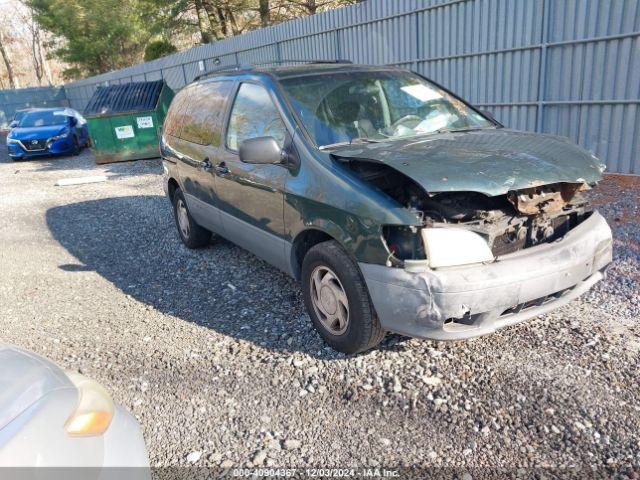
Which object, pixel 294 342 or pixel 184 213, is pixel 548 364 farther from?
pixel 184 213

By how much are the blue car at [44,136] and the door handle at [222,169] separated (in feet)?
43.4

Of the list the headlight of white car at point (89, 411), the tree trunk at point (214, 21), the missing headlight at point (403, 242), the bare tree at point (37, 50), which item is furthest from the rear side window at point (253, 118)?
the bare tree at point (37, 50)

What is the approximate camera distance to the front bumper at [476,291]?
A: 274 cm

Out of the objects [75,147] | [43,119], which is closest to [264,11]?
[43,119]

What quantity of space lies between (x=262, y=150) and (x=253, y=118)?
0.76 m

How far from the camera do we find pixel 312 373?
3256 millimetres

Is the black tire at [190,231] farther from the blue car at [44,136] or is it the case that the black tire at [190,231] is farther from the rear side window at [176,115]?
the blue car at [44,136]

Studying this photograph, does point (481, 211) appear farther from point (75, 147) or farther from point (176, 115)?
point (75, 147)

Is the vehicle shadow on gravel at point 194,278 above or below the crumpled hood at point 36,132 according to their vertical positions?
below

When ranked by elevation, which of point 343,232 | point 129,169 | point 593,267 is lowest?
point 129,169

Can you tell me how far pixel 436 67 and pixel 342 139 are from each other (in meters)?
6.54

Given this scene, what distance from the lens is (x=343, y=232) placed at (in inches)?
122

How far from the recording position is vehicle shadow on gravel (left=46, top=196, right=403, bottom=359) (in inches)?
152

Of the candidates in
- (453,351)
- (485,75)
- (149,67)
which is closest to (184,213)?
(453,351)
